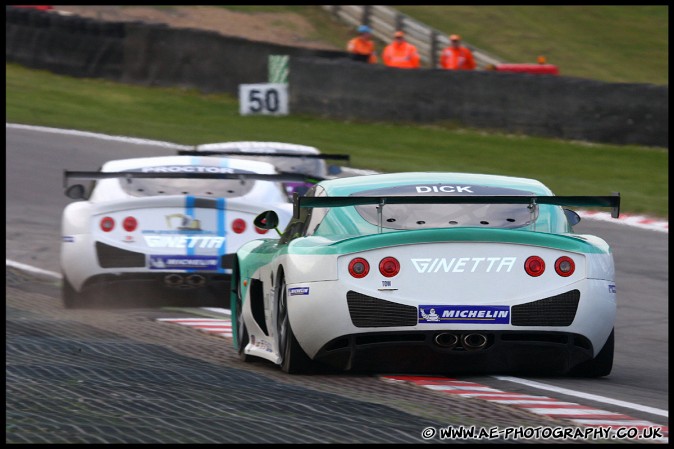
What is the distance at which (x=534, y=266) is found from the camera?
24.2 feet

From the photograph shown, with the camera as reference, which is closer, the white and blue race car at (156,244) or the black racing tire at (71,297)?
the white and blue race car at (156,244)

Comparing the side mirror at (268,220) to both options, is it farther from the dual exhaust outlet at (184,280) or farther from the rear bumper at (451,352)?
the dual exhaust outlet at (184,280)

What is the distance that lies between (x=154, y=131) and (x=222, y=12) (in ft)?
66.9

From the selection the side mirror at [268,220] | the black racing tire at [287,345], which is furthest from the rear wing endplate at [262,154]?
the black racing tire at [287,345]

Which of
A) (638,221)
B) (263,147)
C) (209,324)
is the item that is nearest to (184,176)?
(209,324)

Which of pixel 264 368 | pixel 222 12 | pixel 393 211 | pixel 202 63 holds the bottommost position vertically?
pixel 264 368

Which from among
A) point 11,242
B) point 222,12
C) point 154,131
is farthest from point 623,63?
point 11,242

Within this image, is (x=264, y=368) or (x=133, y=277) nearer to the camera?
(x=264, y=368)

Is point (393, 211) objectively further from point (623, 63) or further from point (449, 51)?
point (623, 63)

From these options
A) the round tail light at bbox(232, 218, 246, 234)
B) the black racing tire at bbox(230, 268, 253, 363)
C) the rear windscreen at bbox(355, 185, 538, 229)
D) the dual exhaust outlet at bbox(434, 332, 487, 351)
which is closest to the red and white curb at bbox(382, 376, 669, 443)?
the dual exhaust outlet at bbox(434, 332, 487, 351)

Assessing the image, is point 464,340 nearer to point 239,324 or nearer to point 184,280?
point 239,324

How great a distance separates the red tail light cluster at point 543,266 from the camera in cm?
738

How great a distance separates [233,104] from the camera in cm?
2895

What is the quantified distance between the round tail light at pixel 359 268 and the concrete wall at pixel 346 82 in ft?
49.0
